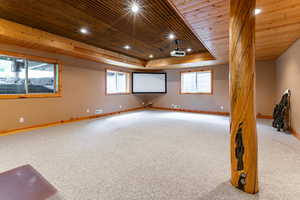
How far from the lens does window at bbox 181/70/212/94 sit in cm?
680

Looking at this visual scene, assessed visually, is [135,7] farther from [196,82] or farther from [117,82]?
[196,82]

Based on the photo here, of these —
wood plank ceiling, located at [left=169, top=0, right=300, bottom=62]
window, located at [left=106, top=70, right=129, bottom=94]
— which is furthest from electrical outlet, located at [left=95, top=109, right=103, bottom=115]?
wood plank ceiling, located at [left=169, top=0, right=300, bottom=62]

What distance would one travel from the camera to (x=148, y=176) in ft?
5.98

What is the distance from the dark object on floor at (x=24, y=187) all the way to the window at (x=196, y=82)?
682cm

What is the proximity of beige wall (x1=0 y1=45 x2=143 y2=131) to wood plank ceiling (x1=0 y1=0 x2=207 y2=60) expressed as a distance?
3.94ft

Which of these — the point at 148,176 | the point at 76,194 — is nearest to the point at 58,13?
the point at 76,194

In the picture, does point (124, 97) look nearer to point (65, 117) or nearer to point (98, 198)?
point (65, 117)

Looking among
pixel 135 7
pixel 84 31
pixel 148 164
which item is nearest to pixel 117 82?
pixel 84 31

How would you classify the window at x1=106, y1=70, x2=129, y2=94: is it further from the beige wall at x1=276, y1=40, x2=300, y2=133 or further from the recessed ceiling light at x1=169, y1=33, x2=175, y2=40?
the beige wall at x1=276, y1=40, x2=300, y2=133

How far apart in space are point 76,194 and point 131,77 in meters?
6.54

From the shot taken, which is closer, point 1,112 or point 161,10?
point 161,10

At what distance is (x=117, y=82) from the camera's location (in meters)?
7.06

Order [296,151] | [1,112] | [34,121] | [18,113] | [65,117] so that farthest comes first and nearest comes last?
1. [65,117]
2. [34,121]
3. [18,113]
4. [1,112]
5. [296,151]

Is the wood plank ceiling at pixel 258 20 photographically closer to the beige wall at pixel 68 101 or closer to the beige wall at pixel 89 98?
the beige wall at pixel 89 98
